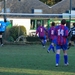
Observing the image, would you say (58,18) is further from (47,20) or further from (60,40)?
(60,40)

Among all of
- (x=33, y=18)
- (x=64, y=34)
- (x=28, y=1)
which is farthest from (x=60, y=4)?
(x=64, y=34)

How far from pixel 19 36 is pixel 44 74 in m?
27.3

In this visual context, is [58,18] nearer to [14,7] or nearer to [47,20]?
[47,20]

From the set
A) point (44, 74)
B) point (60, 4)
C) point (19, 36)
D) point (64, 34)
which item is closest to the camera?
point (44, 74)

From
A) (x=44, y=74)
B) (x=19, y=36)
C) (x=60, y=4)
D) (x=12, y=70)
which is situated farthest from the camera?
(x=60, y=4)

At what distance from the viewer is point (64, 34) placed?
16703 mm

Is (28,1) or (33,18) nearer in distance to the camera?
(33,18)

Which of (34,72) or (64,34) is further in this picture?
(64,34)

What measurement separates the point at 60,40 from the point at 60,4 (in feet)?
180

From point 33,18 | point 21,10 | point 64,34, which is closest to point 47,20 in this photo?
point 33,18

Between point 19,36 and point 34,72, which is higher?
point 34,72

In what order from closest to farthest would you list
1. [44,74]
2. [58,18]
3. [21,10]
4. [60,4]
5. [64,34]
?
[44,74] < [64,34] < [58,18] < [21,10] < [60,4]

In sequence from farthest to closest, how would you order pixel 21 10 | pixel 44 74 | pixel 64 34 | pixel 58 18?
1. pixel 21 10
2. pixel 58 18
3. pixel 64 34
4. pixel 44 74

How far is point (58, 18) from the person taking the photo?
55906 millimetres
